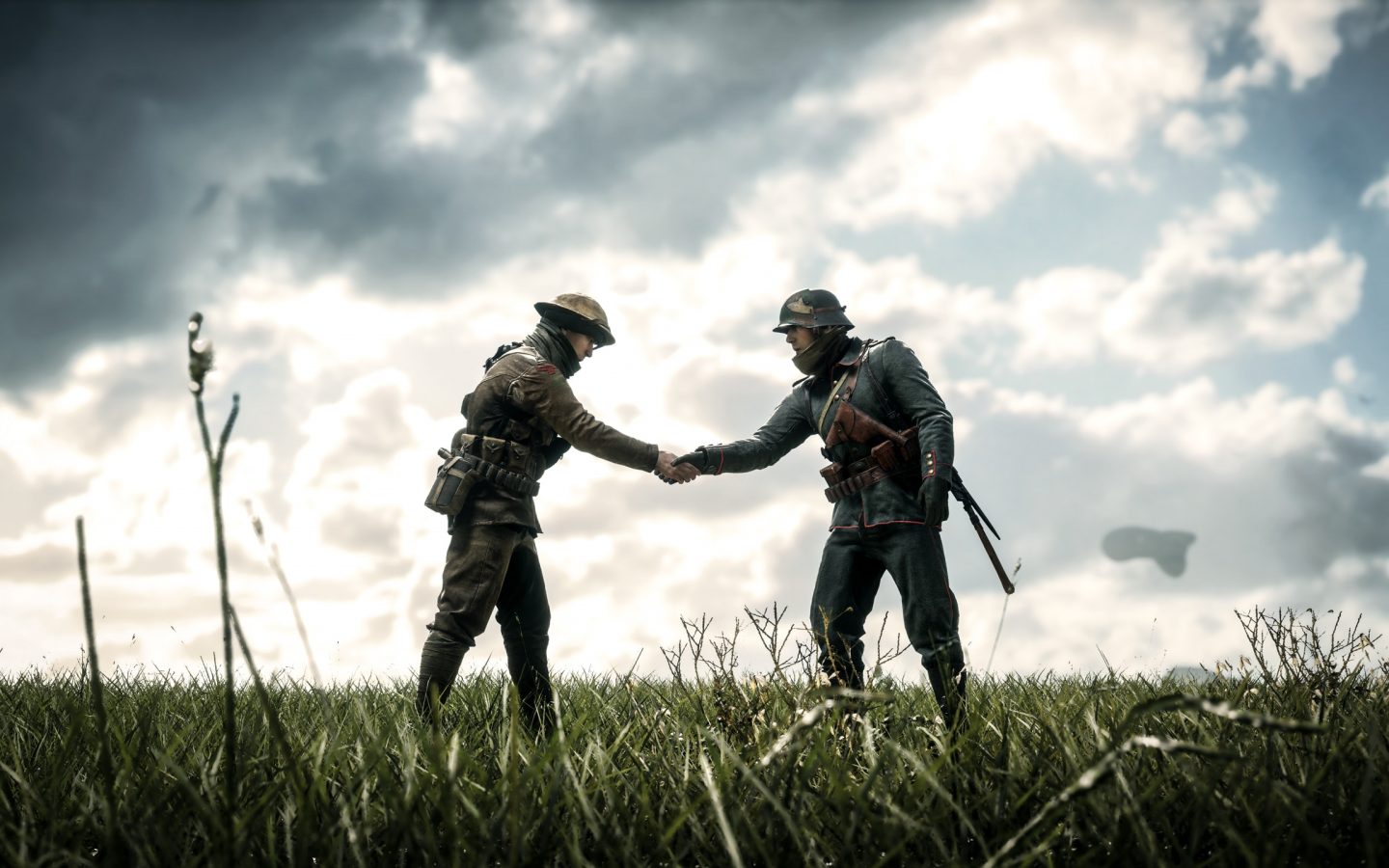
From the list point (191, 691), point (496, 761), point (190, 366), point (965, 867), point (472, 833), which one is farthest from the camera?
point (191, 691)

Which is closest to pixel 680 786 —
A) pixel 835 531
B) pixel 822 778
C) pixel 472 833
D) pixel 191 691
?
pixel 822 778

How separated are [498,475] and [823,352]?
2.08 m

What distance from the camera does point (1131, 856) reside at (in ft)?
7.12

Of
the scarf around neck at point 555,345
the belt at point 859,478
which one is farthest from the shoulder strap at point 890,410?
the scarf around neck at point 555,345

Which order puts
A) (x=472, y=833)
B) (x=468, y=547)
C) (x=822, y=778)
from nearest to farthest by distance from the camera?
1. (x=472, y=833)
2. (x=822, y=778)
3. (x=468, y=547)

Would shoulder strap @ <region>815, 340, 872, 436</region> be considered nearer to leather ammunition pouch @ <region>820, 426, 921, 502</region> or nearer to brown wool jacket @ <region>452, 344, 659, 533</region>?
leather ammunition pouch @ <region>820, 426, 921, 502</region>

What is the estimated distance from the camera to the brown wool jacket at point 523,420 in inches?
213

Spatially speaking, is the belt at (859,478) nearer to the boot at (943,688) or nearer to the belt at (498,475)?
the boot at (943,688)

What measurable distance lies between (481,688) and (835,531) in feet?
7.92

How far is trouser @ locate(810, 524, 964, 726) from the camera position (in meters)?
5.02

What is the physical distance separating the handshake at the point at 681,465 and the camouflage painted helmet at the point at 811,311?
0.95m

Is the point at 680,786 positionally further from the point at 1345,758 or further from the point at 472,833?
the point at 1345,758

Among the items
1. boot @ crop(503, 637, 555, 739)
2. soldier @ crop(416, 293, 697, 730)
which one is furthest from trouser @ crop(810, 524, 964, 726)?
boot @ crop(503, 637, 555, 739)

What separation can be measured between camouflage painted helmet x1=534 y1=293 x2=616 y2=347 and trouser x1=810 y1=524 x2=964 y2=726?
6.56 ft
